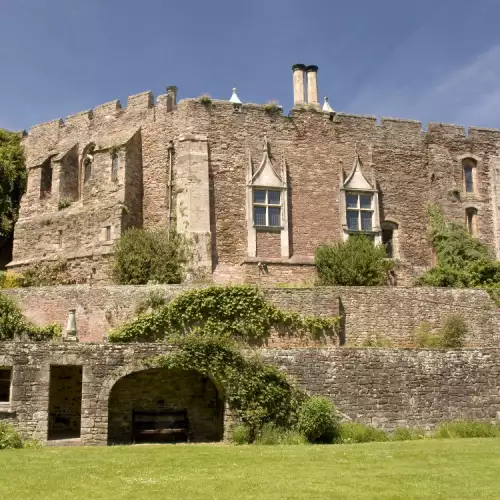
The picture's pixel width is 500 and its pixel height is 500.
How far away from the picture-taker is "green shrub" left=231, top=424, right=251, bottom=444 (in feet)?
62.7

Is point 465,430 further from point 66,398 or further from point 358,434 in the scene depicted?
point 66,398

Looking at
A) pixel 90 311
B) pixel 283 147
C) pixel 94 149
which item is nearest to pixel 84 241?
pixel 94 149

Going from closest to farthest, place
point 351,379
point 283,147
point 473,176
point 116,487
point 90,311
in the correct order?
point 116,487
point 351,379
point 90,311
point 283,147
point 473,176

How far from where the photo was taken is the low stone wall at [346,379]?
62.6ft

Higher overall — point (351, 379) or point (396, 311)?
point (396, 311)

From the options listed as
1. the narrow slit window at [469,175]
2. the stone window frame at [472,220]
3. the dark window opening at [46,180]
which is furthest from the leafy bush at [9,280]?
the narrow slit window at [469,175]

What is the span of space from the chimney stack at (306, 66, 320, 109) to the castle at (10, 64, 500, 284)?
0.18 feet

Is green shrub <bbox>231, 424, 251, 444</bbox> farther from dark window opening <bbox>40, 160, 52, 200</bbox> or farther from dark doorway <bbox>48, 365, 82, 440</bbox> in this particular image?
dark window opening <bbox>40, 160, 52, 200</bbox>

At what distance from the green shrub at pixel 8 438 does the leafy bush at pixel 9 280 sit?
1227 centimetres

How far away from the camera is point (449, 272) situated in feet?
102

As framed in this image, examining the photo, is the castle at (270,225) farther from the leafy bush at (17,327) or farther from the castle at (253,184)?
the leafy bush at (17,327)

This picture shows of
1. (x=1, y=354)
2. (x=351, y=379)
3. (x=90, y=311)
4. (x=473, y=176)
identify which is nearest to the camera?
(x=1, y=354)

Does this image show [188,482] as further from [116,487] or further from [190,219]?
[190,219]

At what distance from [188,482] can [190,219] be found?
60.0 ft
